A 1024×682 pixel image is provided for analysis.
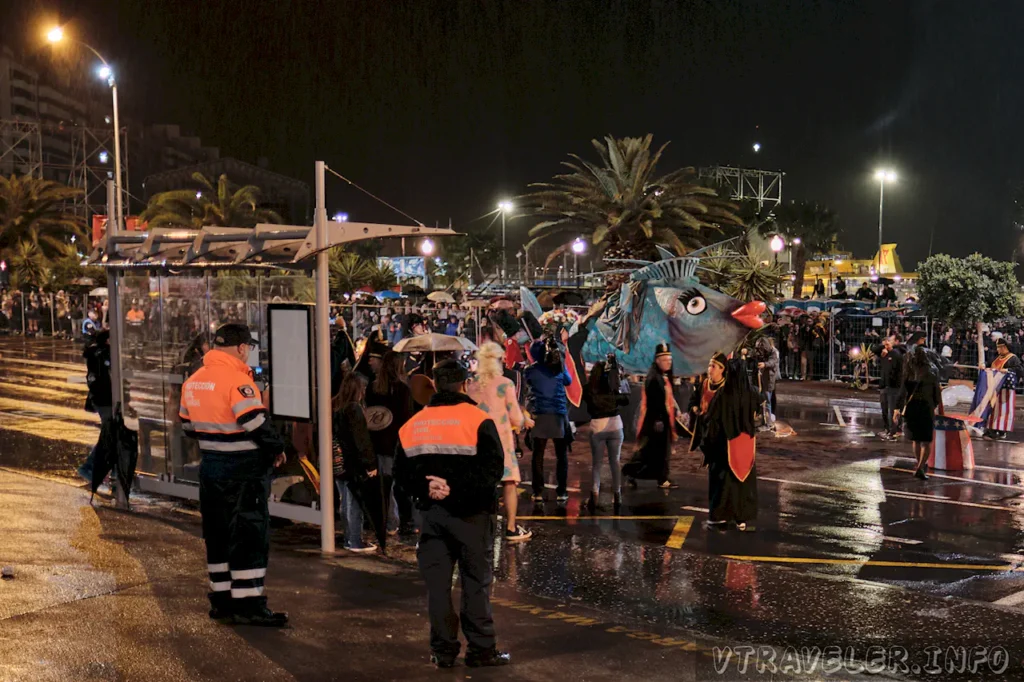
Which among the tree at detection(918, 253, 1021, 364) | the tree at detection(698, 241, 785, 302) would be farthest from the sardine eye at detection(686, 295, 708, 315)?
the tree at detection(918, 253, 1021, 364)

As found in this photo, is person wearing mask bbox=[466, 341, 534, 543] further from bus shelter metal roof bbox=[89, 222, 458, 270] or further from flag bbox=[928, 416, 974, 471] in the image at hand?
flag bbox=[928, 416, 974, 471]

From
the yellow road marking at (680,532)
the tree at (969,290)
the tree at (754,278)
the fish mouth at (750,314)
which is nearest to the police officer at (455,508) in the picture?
the yellow road marking at (680,532)

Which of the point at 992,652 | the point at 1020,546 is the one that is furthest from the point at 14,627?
the point at 1020,546

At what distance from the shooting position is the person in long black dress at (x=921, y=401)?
12.4m

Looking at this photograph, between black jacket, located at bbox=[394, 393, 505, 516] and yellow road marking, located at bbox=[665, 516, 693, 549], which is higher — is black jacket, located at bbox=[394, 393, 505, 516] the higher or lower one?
the higher one

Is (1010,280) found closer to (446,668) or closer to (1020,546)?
(1020,546)

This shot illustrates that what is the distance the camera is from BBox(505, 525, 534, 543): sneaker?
920 cm

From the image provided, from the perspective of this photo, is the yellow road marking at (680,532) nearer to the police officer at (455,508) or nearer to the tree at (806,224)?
the police officer at (455,508)

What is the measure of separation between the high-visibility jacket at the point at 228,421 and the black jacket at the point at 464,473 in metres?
1.12

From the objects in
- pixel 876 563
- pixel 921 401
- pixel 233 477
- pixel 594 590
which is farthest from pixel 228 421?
pixel 921 401

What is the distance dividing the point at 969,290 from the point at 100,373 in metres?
18.2

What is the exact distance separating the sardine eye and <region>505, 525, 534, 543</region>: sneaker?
11.4 metres

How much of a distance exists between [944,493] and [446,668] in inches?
313

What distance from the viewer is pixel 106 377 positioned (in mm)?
10648
